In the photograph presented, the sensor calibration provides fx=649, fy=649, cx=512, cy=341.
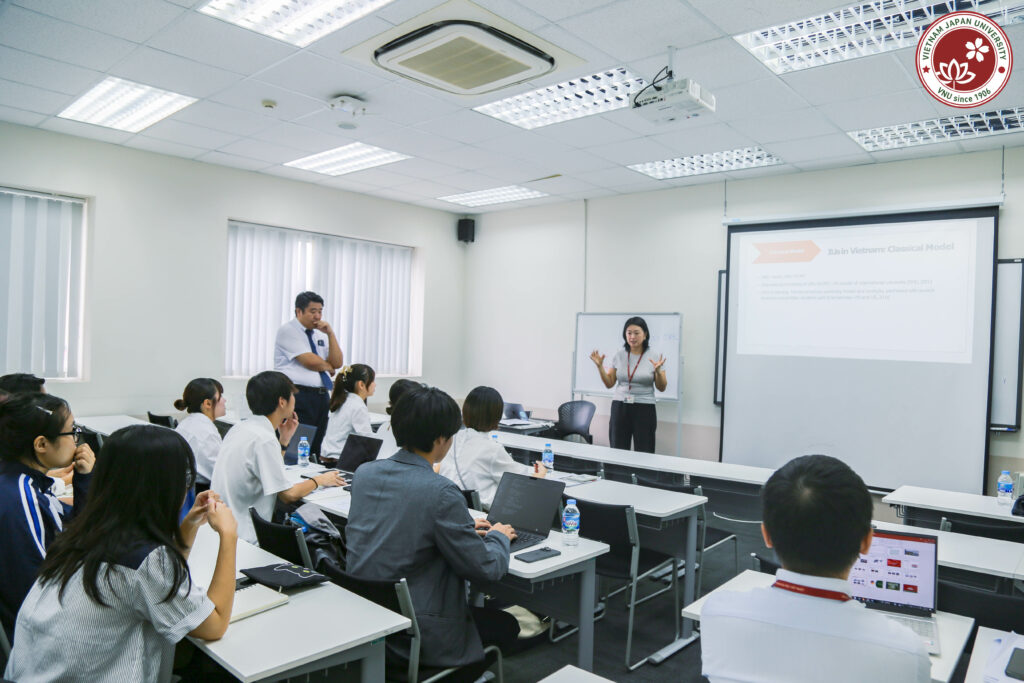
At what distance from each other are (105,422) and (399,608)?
181 inches

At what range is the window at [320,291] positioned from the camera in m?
6.76

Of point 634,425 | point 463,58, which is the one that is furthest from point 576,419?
point 463,58

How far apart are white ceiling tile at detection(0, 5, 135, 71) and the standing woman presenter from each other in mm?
4505

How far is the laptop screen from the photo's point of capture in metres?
2.01

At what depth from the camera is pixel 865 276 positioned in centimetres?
550

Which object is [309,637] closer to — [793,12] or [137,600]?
[137,600]

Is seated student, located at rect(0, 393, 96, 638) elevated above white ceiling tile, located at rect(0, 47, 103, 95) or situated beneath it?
situated beneath

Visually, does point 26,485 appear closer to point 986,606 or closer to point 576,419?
point 986,606

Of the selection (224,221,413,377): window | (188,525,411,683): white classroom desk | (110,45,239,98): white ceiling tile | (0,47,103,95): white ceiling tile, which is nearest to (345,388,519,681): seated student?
(188,525,411,683): white classroom desk

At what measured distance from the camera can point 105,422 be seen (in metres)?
5.41

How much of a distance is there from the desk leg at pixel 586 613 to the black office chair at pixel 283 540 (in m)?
1.07

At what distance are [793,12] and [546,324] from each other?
5024 mm

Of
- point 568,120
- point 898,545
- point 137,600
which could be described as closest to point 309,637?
point 137,600

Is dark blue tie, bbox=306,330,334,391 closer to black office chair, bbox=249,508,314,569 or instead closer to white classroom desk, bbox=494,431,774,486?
white classroom desk, bbox=494,431,774,486
